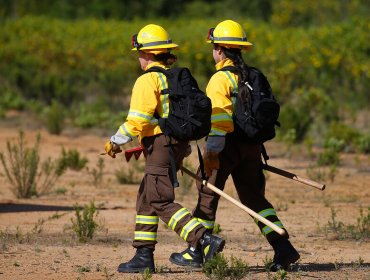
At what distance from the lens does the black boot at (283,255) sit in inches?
326

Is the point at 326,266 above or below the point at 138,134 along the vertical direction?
A: below

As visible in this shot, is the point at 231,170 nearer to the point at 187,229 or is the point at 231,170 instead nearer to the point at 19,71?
the point at 187,229

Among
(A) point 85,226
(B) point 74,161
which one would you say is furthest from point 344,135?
(A) point 85,226

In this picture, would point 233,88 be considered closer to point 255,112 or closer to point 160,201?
point 255,112

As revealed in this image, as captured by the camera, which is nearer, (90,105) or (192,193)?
(192,193)

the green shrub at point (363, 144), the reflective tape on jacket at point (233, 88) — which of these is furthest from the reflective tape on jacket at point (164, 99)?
the green shrub at point (363, 144)

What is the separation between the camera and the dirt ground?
A: 27.7 feet

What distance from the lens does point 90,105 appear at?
22641 mm

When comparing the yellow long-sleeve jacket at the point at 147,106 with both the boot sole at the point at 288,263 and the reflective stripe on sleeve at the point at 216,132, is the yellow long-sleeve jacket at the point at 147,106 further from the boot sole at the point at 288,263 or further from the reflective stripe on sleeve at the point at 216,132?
the boot sole at the point at 288,263

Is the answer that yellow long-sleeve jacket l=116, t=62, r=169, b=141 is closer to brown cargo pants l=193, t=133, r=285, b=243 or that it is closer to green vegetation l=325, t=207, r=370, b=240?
brown cargo pants l=193, t=133, r=285, b=243

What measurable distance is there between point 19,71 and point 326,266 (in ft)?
55.8

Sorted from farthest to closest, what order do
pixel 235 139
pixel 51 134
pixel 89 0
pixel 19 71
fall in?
1. pixel 89 0
2. pixel 19 71
3. pixel 51 134
4. pixel 235 139

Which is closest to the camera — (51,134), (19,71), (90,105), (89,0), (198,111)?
(198,111)

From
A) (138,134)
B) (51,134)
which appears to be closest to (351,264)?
(138,134)
